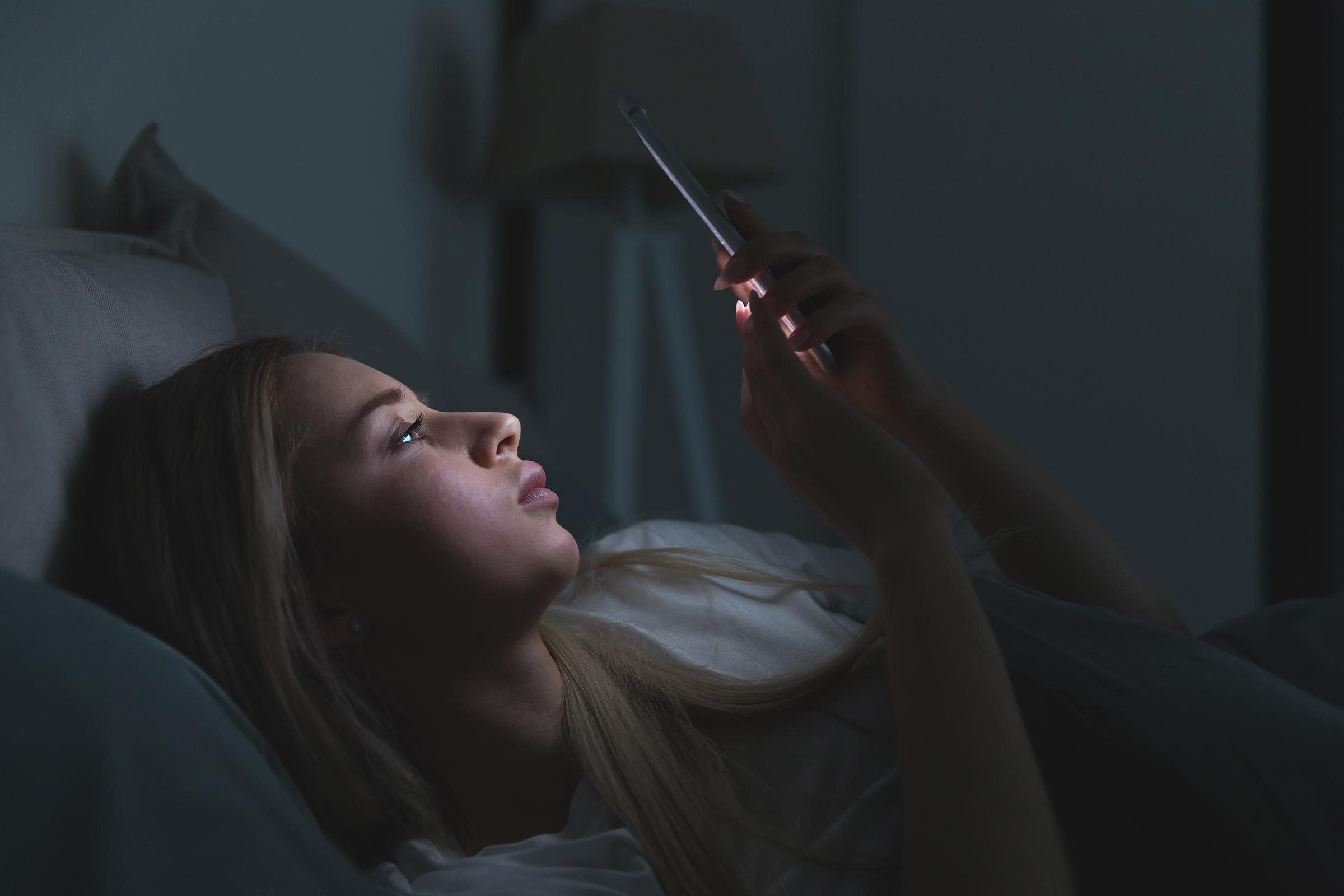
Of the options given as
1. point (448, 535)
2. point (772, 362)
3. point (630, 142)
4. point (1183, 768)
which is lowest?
point (1183, 768)

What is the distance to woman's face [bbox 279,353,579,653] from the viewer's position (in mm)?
662

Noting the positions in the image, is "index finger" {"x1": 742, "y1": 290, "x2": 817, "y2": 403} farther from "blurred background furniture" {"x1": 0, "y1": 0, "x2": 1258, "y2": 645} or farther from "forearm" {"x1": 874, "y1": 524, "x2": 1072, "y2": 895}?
"blurred background furniture" {"x1": 0, "y1": 0, "x2": 1258, "y2": 645}

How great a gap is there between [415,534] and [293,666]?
0.36 ft

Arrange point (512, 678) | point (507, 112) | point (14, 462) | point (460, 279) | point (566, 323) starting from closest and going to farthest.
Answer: point (14, 462), point (512, 678), point (507, 112), point (460, 279), point (566, 323)

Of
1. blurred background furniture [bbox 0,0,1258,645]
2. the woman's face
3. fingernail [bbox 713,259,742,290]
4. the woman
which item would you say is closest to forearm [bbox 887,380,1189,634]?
the woman

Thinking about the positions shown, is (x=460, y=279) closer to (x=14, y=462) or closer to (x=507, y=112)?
(x=507, y=112)

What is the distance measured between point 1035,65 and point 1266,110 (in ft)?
1.48

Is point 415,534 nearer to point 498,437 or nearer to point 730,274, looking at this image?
point 498,437

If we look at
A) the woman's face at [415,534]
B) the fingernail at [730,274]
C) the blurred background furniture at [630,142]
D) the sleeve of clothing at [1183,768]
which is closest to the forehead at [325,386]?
the woman's face at [415,534]

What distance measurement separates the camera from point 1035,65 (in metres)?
2.12

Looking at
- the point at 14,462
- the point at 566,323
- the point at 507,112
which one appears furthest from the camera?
the point at 566,323

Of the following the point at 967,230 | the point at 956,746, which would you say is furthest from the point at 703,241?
the point at 956,746

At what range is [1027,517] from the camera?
0.82 m

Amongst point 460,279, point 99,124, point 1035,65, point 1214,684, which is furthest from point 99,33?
point 1035,65
